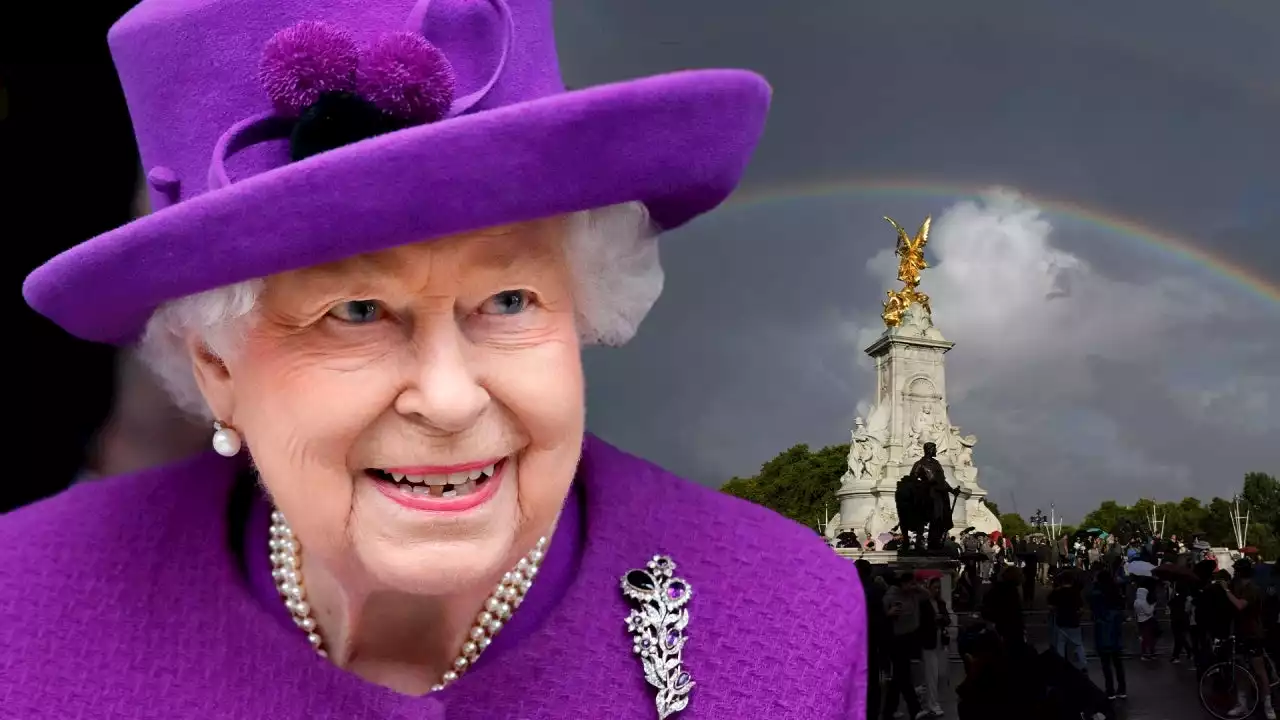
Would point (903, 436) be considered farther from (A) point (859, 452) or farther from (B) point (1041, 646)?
(B) point (1041, 646)

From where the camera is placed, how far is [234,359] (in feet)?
4.63

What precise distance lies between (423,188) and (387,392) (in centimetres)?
28

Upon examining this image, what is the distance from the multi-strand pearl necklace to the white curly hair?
0.24 meters

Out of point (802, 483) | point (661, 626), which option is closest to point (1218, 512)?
point (802, 483)

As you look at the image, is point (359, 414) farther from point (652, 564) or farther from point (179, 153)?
point (652, 564)

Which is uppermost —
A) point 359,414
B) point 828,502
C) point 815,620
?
point 359,414

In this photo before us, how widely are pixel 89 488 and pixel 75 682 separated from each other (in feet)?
1.36

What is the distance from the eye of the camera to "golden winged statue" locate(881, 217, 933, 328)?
39.9 metres

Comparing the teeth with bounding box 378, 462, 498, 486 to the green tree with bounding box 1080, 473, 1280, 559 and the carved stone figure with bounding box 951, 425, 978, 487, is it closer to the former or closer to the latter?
the carved stone figure with bounding box 951, 425, 978, 487

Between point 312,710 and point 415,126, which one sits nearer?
point 415,126

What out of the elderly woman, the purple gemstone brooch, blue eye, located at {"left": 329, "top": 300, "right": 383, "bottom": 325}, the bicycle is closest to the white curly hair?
the elderly woman

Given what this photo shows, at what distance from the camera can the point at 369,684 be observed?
161 centimetres

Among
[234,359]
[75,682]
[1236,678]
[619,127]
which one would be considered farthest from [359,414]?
[1236,678]

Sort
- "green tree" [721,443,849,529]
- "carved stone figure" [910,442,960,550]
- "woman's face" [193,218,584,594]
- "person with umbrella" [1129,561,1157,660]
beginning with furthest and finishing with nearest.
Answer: "green tree" [721,443,849,529] → "carved stone figure" [910,442,960,550] → "person with umbrella" [1129,561,1157,660] → "woman's face" [193,218,584,594]
